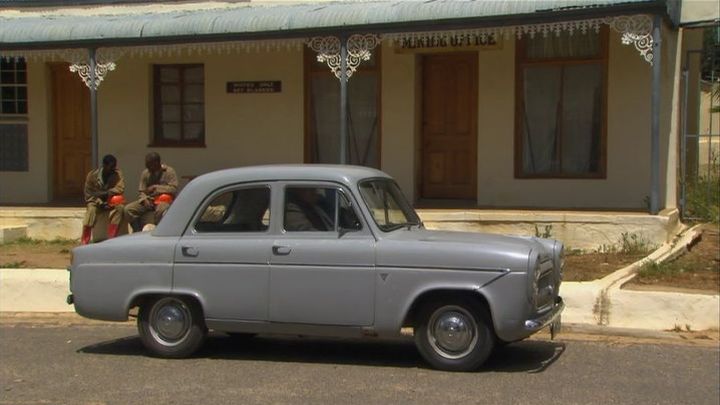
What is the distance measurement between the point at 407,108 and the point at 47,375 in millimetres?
8339

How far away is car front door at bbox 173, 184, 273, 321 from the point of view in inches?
279

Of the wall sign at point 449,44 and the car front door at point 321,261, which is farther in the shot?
the wall sign at point 449,44

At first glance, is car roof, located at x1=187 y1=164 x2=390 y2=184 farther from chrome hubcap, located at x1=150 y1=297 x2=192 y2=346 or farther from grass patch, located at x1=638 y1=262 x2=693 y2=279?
grass patch, located at x1=638 y1=262 x2=693 y2=279

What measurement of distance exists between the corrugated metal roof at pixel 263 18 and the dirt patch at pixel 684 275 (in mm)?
3129

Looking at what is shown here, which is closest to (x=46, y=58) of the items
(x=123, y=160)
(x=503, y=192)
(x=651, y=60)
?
(x=123, y=160)

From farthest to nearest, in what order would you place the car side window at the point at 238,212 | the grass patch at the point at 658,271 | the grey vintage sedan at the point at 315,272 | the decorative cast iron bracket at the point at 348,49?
1. the decorative cast iron bracket at the point at 348,49
2. the grass patch at the point at 658,271
3. the car side window at the point at 238,212
4. the grey vintage sedan at the point at 315,272

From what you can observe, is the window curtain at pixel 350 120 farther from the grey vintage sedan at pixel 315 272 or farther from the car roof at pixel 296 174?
the car roof at pixel 296 174

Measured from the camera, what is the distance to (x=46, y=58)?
48.5 feet

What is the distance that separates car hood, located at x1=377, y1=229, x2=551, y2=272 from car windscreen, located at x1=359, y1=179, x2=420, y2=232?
8.6 inches

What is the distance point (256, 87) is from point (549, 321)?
30.3ft

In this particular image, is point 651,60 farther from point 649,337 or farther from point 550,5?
point 649,337

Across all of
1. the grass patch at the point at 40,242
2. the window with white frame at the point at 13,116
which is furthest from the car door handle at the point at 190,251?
the window with white frame at the point at 13,116

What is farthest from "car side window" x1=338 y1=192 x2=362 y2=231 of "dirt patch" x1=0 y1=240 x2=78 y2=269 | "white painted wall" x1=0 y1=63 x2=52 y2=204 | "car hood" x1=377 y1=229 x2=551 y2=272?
"white painted wall" x1=0 y1=63 x2=52 y2=204

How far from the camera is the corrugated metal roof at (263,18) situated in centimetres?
1152
